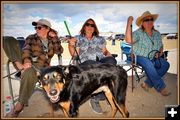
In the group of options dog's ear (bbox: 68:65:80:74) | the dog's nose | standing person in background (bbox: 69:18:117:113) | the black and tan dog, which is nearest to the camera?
the dog's nose

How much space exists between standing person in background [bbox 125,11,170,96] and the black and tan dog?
0.30m

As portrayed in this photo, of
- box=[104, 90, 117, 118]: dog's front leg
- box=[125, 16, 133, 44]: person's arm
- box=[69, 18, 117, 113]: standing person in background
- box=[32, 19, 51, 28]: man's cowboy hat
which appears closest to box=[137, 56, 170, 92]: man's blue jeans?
box=[125, 16, 133, 44]: person's arm

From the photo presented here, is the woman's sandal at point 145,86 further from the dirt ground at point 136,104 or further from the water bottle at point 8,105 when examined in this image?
the water bottle at point 8,105

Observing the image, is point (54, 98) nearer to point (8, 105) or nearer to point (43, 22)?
point (8, 105)

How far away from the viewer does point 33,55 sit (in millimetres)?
3875

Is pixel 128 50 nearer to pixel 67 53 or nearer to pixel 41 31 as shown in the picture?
pixel 67 53

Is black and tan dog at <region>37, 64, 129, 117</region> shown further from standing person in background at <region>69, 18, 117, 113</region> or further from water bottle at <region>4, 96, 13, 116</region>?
water bottle at <region>4, 96, 13, 116</region>

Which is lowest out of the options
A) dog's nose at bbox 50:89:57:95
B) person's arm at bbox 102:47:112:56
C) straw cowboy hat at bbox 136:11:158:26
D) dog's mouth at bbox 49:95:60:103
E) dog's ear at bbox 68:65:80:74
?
dog's mouth at bbox 49:95:60:103

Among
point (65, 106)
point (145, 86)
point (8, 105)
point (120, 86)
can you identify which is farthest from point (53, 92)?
point (145, 86)

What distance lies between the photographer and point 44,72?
146 inches

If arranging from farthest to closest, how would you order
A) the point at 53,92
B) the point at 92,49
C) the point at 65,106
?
the point at 92,49 < the point at 65,106 < the point at 53,92

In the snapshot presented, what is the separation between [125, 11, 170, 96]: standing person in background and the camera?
Result: 156 inches

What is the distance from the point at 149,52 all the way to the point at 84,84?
35.5 inches

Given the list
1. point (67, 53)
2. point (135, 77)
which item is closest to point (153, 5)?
point (135, 77)
